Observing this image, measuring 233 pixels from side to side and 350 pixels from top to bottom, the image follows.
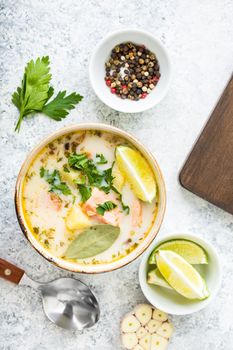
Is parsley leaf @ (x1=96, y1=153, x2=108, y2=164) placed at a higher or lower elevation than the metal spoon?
higher

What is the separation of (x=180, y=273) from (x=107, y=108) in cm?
45

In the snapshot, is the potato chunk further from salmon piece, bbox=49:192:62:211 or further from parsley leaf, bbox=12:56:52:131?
parsley leaf, bbox=12:56:52:131

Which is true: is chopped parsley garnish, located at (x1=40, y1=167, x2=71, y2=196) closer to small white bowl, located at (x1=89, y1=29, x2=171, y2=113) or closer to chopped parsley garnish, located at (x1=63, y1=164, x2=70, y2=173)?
chopped parsley garnish, located at (x1=63, y1=164, x2=70, y2=173)

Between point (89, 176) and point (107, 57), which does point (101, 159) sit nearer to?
point (89, 176)

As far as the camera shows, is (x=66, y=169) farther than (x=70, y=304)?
No

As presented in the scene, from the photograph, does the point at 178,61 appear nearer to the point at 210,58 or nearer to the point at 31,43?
the point at 210,58

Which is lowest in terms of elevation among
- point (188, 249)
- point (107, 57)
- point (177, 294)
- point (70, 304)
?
point (70, 304)

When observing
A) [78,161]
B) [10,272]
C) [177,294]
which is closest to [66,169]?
[78,161]

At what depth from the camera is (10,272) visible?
4.88 feet

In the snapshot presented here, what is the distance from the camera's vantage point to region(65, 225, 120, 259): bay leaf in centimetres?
143

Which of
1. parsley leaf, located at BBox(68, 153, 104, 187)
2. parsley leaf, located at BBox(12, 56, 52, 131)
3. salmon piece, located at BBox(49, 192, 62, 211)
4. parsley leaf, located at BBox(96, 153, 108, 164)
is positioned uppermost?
parsley leaf, located at BBox(12, 56, 52, 131)

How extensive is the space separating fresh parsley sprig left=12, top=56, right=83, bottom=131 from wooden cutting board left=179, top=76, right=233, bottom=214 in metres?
0.32

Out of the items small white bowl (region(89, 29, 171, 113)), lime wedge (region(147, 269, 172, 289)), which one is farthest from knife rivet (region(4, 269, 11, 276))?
small white bowl (region(89, 29, 171, 113))

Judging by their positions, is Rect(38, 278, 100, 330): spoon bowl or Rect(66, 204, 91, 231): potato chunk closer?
Rect(66, 204, 91, 231): potato chunk
